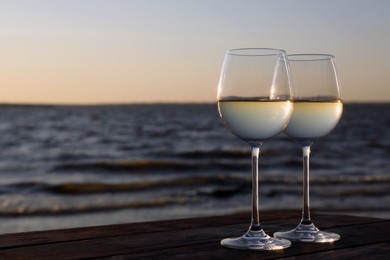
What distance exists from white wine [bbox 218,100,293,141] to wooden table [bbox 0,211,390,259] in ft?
0.99

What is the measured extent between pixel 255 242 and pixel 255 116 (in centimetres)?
33

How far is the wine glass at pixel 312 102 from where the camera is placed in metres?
1.92

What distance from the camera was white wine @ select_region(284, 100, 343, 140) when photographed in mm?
1917

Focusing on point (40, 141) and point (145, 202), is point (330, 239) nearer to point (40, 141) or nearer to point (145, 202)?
point (145, 202)

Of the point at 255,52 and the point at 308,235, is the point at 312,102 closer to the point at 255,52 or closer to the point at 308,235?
the point at 255,52

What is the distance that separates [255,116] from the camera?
5.63 feet

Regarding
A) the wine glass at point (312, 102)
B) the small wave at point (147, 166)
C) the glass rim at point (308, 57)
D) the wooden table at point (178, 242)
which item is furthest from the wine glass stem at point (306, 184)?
the small wave at point (147, 166)

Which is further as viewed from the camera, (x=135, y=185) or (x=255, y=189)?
(x=135, y=185)

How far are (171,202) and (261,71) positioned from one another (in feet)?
31.9

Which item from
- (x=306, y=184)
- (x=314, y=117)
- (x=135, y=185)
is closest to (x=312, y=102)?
(x=314, y=117)

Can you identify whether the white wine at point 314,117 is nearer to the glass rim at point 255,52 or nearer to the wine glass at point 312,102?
the wine glass at point 312,102

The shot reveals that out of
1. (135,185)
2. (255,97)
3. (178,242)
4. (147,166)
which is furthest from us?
(147,166)

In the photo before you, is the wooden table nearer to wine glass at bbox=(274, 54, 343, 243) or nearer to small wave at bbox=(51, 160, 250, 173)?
wine glass at bbox=(274, 54, 343, 243)

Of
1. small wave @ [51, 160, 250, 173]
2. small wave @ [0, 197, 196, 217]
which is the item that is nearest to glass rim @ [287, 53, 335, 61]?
small wave @ [0, 197, 196, 217]
